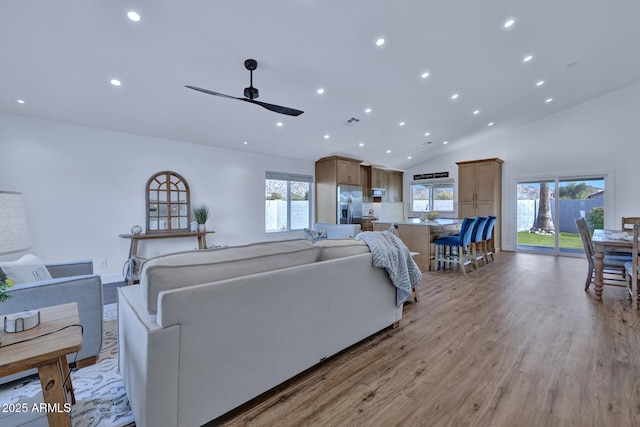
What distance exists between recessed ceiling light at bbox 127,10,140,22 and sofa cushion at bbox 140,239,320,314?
250cm

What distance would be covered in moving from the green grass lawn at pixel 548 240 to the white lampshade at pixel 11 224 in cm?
910

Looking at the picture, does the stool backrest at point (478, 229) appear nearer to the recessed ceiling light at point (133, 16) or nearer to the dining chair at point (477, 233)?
the dining chair at point (477, 233)

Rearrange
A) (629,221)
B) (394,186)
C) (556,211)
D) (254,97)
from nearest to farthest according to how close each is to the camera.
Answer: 1. (254,97)
2. (629,221)
3. (556,211)
4. (394,186)

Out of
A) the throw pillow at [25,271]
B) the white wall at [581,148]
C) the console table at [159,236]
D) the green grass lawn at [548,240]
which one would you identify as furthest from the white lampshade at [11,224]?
the green grass lawn at [548,240]

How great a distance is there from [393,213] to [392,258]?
1.68 metres

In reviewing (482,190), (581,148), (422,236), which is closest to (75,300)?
(422,236)

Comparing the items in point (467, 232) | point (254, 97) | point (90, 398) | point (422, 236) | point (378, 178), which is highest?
point (254, 97)

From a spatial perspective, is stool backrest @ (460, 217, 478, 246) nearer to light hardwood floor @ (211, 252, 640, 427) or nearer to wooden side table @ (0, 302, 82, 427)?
light hardwood floor @ (211, 252, 640, 427)

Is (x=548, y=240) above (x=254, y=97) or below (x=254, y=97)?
below

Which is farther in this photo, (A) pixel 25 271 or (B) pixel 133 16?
(B) pixel 133 16

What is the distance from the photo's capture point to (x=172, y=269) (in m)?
1.37

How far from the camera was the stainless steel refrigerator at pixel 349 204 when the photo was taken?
7.21 meters

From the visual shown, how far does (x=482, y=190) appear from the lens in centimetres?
735

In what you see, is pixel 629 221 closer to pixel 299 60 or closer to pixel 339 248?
pixel 339 248
